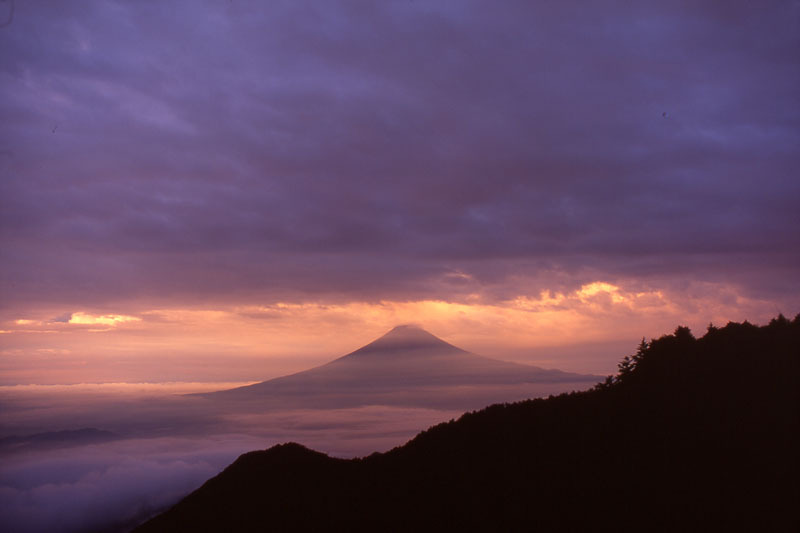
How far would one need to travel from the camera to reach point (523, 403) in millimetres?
50406

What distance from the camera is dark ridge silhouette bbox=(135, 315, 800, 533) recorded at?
30734 mm

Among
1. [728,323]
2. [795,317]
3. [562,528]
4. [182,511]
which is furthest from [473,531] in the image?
[182,511]

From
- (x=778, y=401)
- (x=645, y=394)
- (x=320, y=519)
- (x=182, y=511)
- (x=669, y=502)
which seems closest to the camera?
(x=669, y=502)

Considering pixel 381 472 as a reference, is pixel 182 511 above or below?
below

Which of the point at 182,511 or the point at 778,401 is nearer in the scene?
the point at 778,401

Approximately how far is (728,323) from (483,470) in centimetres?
2289

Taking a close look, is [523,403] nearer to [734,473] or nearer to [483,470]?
[483,470]

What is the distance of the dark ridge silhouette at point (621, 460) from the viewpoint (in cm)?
3073

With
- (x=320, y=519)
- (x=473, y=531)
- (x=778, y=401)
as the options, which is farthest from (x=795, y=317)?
(x=320, y=519)

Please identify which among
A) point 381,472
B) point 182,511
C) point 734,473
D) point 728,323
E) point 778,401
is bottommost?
point 182,511

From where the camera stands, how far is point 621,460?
120ft

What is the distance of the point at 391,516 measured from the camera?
142ft

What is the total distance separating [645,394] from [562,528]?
47.3ft

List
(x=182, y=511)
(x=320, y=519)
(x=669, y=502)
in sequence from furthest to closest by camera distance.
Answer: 1. (x=182, y=511)
2. (x=320, y=519)
3. (x=669, y=502)
